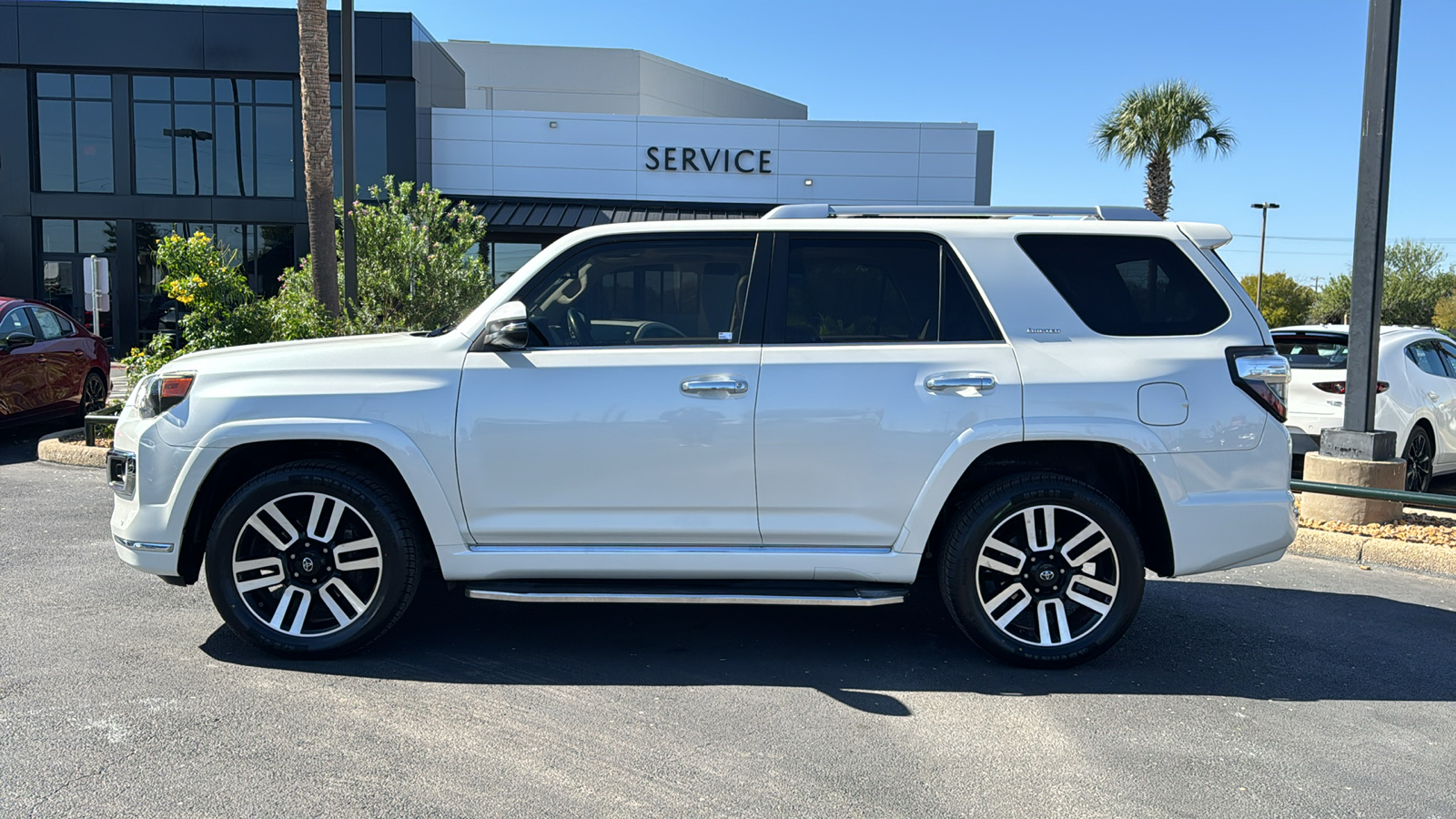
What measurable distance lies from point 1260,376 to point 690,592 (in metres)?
2.58

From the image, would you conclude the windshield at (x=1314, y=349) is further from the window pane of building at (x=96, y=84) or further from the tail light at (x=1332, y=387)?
the window pane of building at (x=96, y=84)

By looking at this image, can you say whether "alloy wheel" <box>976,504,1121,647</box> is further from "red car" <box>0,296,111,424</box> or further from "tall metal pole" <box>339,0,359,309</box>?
"red car" <box>0,296,111,424</box>

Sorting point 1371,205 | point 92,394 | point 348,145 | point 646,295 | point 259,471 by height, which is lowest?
point 92,394

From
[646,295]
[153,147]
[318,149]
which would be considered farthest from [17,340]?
[153,147]

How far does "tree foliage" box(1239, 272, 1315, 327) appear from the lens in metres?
74.2

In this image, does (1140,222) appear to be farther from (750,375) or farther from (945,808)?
(945,808)

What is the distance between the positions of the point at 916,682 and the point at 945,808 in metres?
1.13

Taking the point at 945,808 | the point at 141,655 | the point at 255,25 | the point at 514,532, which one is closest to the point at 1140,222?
the point at 945,808

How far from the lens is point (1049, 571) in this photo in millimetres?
4332

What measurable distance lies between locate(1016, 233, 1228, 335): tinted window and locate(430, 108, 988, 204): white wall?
21320 mm

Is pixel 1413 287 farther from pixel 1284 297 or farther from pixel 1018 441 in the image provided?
pixel 1018 441

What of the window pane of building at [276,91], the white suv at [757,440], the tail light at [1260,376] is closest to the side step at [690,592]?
the white suv at [757,440]

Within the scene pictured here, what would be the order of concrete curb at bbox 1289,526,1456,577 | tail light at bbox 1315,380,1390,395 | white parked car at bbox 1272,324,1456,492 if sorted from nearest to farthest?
concrete curb at bbox 1289,526,1456,577 < white parked car at bbox 1272,324,1456,492 < tail light at bbox 1315,380,1390,395

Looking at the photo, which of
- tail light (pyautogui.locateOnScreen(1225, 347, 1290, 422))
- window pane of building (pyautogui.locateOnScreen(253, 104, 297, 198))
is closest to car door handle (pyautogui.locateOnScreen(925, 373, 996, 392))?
tail light (pyautogui.locateOnScreen(1225, 347, 1290, 422))
